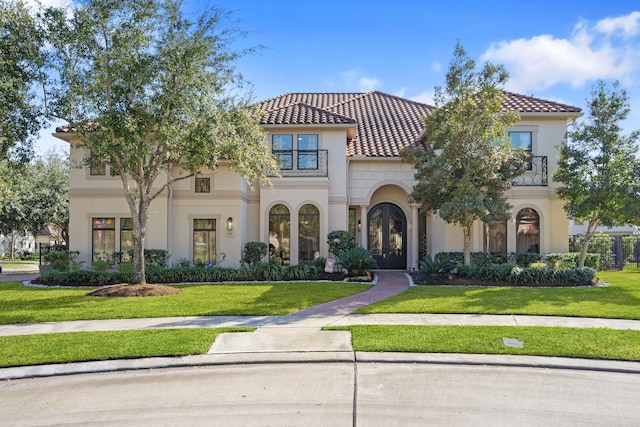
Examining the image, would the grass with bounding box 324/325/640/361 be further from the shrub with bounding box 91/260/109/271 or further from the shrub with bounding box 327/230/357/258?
the shrub with bounding box 91/260/109/271

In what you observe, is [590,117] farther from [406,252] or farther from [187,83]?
[187,83]

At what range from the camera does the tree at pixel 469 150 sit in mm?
15898

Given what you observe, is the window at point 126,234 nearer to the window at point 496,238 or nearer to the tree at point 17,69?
the tree at point 17,69

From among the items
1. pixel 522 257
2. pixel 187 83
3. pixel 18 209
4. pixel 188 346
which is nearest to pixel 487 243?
pixel 522 257

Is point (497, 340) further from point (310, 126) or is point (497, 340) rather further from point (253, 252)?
point (310, 126)

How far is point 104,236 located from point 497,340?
636 inches

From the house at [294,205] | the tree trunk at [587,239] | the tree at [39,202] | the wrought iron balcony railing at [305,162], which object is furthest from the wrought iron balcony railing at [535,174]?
the tree at [39,202]

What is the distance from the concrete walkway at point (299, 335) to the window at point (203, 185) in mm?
9176

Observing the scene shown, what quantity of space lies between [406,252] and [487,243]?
336cm

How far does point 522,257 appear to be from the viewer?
1903 centimetres

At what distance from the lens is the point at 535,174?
19547mm

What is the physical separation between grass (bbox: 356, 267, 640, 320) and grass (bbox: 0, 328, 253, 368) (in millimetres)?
4129

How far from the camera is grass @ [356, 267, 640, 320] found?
429 inches

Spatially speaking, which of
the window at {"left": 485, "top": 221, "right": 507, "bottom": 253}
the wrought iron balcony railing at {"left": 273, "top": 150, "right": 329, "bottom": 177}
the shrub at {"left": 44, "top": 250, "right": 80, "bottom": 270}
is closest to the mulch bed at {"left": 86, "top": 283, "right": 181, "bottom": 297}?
the shrub at {"left": 44, "top": 250, "right": 80, "bottom": 270}
